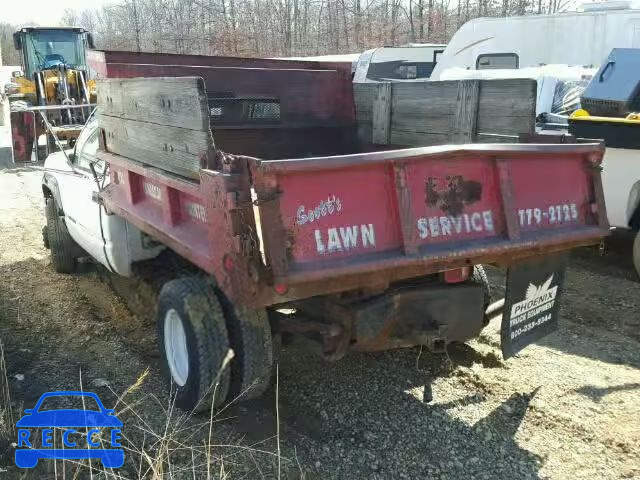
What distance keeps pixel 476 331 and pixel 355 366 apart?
986mm

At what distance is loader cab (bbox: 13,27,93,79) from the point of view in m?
16.5

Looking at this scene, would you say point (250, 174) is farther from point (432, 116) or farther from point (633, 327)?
point (633, 327)

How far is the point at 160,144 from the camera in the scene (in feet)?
12.1

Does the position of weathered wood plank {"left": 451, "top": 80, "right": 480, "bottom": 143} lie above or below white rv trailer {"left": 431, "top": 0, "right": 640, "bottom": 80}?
below

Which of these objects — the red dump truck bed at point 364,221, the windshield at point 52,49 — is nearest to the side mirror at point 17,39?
the windshield at point 52,49

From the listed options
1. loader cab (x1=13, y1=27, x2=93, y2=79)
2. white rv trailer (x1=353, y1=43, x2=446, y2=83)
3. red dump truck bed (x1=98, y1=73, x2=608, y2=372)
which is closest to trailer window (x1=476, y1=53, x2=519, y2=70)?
white rv trailer (x1=353, y1=43, x2=446, y2=83)

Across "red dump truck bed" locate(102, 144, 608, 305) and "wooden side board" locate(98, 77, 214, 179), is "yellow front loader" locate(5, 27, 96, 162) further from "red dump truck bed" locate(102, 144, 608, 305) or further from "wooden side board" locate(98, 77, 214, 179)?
"red dump truck bed" locate(102, 144, 608, 305)

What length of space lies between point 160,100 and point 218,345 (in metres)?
1.38

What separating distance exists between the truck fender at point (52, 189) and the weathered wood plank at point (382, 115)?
2.99m

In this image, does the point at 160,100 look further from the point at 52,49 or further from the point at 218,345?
the point at 52,49

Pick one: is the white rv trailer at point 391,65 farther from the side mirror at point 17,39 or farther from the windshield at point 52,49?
the side mirror at point 17,39

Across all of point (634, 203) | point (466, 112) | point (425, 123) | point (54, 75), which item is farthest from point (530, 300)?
point (54, 75)

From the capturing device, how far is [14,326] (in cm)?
501

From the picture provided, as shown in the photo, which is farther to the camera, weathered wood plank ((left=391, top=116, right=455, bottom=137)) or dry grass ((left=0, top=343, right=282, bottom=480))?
weathered wood plank ((left=391, top=116, right=455, bottom=137))
